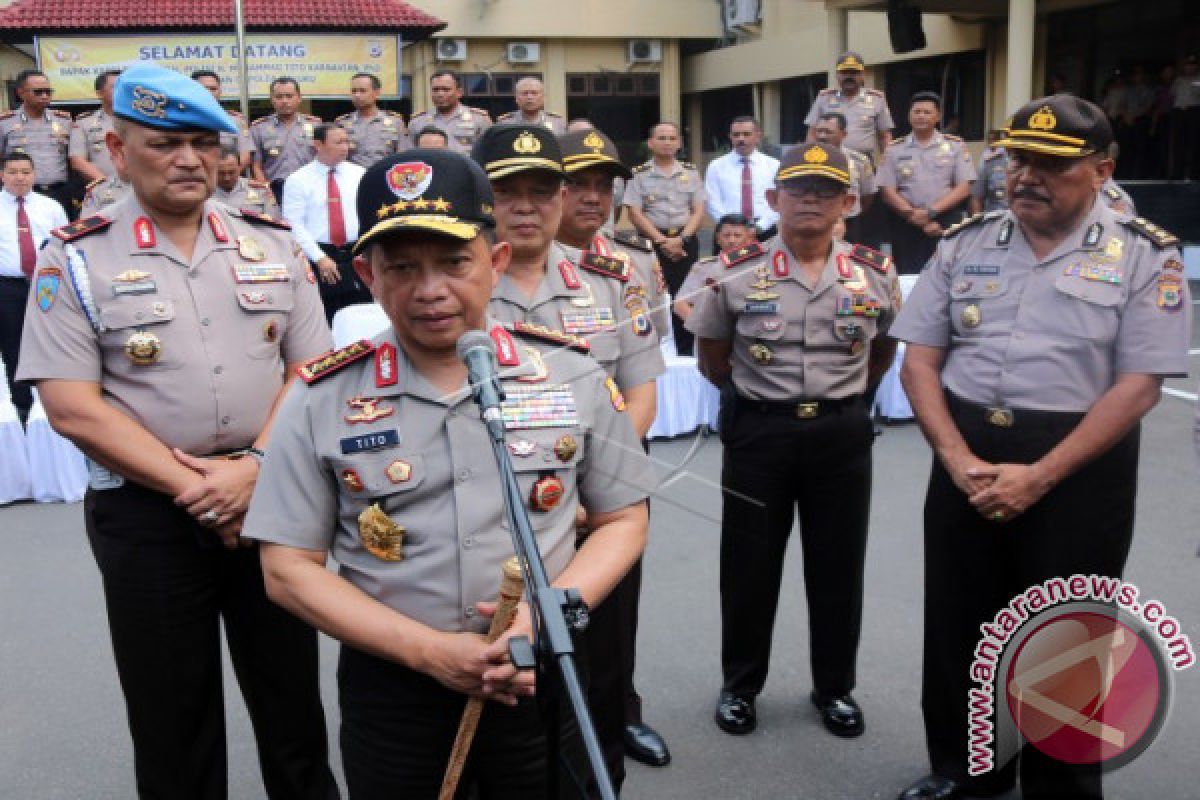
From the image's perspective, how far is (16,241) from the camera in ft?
23.5

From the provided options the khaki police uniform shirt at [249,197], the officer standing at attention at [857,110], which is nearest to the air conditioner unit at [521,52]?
the officer standing at attention at [857,110]

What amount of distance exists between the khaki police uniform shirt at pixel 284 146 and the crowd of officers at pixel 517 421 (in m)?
6.94

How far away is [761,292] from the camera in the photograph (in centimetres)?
353

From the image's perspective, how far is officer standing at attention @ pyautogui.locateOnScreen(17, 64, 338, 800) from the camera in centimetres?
247

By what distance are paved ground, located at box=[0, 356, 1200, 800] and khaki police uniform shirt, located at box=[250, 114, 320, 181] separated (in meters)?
5.03

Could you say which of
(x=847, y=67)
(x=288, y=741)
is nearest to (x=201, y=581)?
(x=288, y=741)

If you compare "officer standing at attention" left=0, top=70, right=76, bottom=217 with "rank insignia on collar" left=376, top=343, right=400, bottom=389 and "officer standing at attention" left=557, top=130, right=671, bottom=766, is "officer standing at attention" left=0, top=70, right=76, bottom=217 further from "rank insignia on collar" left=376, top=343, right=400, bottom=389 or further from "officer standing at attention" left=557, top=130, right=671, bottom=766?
"rank insignia on collar" left=376, top=343, right=400, bottom=389

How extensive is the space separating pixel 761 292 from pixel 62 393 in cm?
203

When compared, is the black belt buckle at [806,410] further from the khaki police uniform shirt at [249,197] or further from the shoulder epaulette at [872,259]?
the khaki police uniform shirt at [249,197]

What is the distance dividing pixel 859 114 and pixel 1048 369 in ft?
28.6

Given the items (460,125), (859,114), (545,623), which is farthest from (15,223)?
(859,114)

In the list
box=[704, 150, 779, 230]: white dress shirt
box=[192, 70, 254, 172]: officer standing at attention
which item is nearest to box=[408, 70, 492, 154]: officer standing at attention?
box=[192, 70, 254, 172]: officer standing at attention

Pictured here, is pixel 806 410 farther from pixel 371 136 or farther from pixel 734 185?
pixel 371 136

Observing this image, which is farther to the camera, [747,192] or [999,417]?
[747,192]
